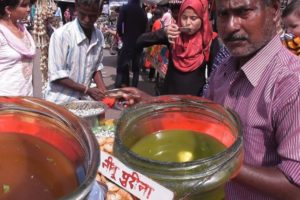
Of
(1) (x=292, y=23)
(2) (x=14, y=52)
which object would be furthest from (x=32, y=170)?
(1) (x=292, y=23)

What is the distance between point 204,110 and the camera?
0.90 metres

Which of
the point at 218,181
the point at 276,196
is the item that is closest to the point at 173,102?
the point at 218,181

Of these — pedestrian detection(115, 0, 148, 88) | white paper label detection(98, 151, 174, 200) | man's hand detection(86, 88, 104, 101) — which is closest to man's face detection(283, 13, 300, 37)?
man's hand detection(86, 88, 104, 101)

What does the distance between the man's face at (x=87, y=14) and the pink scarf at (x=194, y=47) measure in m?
0.70

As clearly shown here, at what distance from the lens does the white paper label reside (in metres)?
0.69

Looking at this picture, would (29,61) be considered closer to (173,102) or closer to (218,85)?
(218,85)

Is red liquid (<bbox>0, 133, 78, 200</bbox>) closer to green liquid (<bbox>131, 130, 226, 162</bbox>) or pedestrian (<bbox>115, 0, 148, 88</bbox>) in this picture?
green liquid (<bbox>131, 130, 226, 162</bbox>)

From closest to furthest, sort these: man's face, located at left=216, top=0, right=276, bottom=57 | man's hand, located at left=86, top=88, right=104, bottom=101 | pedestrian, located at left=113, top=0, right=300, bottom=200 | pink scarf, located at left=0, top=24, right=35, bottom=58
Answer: pedestrian, located at left=113, top=0, right=300, bottom=200 → man's face, located at left=216, top=0, right=276, bottom=57 → man's hand, located at left=86, top=88, right=104, bottom=101 → pink scarf, located at left=0, top=24, right=35, bottom=58

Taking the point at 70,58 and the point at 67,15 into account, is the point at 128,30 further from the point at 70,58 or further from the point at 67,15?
the point at 67,15

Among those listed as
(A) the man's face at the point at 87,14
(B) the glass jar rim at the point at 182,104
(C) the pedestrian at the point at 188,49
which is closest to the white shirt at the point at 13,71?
(A) the man's face at the point at 87,14

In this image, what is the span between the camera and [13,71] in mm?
2660

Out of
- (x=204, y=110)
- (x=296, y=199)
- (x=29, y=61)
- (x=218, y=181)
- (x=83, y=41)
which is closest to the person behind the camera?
(x=218, y=181)

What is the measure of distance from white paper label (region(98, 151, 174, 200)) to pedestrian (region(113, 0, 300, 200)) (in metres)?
0.38

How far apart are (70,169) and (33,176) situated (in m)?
0.06
